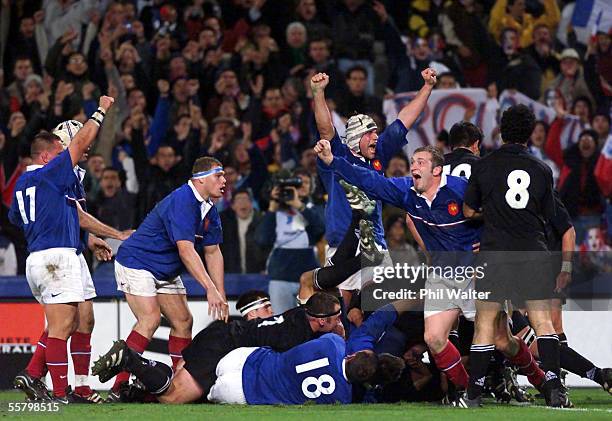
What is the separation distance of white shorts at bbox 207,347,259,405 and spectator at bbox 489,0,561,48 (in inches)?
329

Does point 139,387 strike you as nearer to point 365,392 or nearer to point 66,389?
point 66,389

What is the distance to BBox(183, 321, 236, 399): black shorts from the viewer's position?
9.91 m

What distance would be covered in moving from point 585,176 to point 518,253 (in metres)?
5.93

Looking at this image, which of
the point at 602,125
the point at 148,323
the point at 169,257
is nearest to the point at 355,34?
the point at 602,125

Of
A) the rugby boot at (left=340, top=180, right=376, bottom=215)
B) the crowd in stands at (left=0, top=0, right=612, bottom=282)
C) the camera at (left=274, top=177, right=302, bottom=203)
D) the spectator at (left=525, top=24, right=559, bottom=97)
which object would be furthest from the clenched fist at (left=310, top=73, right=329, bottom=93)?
the spectator at (left=525, top=24, right=559, bottom=97)

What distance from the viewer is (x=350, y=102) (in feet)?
50.9

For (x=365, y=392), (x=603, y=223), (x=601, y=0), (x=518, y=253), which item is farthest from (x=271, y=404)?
(x=601, y=0)

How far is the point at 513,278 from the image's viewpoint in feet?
30.2

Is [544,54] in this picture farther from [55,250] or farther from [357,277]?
[55,250]

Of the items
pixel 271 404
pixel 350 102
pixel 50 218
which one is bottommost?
pixel 271 404

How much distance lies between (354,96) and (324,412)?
7.21 meters

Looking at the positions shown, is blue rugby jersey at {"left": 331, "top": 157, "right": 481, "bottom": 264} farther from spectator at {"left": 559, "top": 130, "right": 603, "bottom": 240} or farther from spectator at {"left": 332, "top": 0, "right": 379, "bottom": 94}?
spectator at {"left": 332, "top": 0, "right": 379, "bottom": 94}

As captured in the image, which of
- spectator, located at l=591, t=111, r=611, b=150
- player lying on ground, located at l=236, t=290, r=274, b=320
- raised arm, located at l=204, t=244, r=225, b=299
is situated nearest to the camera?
raised arm, located at l=204, t=244, r=225, b=299

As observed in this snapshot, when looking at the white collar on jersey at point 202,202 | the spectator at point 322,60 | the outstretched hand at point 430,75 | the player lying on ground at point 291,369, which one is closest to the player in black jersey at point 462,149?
the outstretched hand at point 430,75
